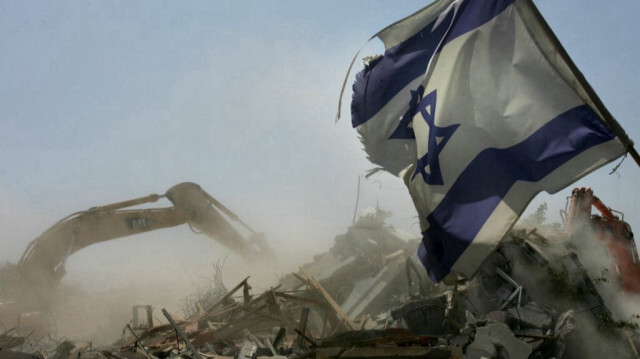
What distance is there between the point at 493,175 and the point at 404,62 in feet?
6.99

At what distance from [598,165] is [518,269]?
14.8 ft

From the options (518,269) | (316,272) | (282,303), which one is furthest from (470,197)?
(316,272)

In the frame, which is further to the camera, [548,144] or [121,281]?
[121,281]

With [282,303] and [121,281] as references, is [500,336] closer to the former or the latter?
[282,303]

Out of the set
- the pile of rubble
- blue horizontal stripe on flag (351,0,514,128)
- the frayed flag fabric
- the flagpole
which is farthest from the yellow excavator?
the flagpole

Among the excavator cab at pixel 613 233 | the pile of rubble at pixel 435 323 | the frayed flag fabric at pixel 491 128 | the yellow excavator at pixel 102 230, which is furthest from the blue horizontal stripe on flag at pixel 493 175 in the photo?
the yellow excavator at pixel 102 230

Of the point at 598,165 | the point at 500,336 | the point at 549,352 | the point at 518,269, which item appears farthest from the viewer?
the point at 518,269

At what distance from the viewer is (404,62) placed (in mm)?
5605

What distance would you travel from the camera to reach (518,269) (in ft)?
25.0

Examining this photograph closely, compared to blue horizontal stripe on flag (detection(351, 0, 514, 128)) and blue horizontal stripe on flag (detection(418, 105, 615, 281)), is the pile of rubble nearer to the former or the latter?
blue horizontal stripe on flag (detection(418, 105, 615, 281))

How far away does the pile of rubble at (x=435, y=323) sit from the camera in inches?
212

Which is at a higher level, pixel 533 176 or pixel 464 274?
pixel 533 176

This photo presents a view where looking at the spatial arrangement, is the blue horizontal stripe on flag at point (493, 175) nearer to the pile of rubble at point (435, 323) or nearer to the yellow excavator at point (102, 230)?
the pile of rubble at point (435, 323)

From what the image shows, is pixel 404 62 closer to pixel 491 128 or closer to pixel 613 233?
pixel 491 128
